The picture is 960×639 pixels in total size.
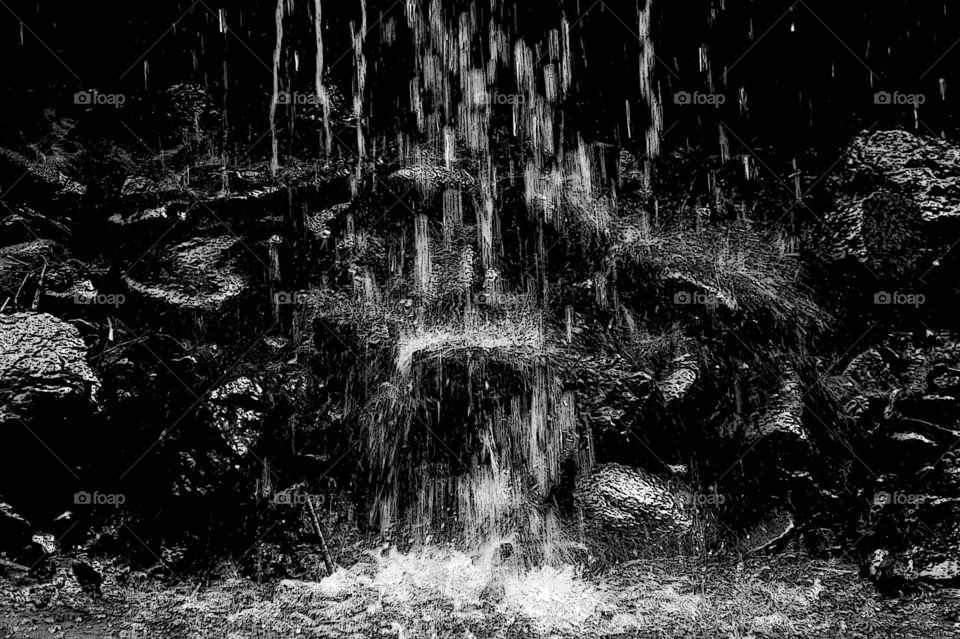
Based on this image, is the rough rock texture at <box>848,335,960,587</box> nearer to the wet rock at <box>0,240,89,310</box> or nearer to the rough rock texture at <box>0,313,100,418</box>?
the rough rock texture at <box>0,313,100,418</box>

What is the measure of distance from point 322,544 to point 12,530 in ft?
6.32

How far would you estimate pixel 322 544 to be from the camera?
15.3 feet

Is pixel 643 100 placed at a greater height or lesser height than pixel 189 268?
greater

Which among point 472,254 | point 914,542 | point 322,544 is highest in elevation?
point 472,254

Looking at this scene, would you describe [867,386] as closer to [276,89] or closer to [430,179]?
[430,179]

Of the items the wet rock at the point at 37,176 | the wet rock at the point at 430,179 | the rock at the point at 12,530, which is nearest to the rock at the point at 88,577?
the rock at the point at 12,530

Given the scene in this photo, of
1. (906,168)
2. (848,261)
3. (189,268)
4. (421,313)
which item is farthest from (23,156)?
(906,168)

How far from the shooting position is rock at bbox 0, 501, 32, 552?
14.2ft

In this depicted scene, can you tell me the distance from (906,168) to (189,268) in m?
6.02

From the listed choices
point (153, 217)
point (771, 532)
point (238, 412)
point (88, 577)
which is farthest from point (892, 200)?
point (88, 577)

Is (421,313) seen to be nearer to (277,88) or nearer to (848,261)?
(277,88)

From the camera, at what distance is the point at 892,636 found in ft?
12.7

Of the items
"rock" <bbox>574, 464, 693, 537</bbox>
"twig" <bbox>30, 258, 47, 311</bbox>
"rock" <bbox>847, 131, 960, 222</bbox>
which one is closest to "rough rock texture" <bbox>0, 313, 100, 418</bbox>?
"twig" <bbox>30, 258, 47, 311</bbox>

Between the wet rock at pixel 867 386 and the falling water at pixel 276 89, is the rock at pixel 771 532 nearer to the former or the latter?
the wet rock at pixel 867 386
